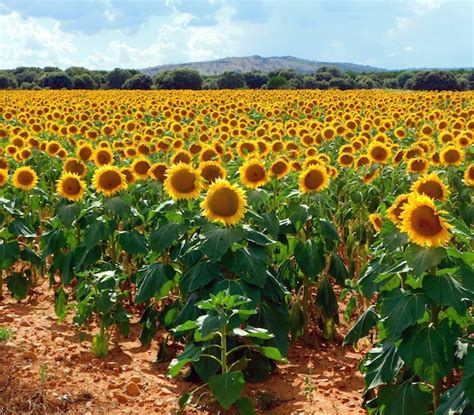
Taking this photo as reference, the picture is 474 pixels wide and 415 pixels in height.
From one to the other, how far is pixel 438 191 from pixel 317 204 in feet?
5.20

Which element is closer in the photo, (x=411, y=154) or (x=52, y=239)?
(x=52, y=239)

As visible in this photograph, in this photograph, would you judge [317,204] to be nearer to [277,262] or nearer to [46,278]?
[277,262]

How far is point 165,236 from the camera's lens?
4984mm

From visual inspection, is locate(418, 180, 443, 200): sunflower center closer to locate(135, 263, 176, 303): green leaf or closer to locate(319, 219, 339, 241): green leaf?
locate(319, 219, 339, 241): green leaf

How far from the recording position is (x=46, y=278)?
25.6 ft

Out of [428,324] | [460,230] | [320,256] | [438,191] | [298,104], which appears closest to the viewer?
[428,324]

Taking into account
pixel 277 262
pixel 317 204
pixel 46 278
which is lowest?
pixel 46 278

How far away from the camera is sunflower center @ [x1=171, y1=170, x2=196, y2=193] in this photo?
533 cm

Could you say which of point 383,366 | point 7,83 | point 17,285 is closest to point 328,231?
point 383,366

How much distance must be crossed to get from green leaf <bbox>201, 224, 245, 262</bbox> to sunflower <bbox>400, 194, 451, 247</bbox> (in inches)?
53.5

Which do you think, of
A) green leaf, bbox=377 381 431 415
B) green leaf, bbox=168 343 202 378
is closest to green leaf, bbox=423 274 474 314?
green leaf, bbox=377 381 431 415

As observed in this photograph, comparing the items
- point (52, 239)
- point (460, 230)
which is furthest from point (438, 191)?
point (52, 239)

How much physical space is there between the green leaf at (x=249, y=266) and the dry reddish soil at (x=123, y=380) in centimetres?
79

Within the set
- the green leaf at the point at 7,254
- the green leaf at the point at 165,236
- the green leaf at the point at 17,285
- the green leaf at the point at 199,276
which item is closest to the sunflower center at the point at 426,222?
the green leaf at the point at 199,276
